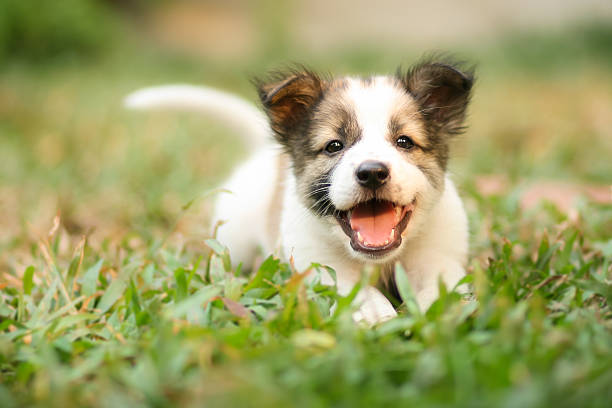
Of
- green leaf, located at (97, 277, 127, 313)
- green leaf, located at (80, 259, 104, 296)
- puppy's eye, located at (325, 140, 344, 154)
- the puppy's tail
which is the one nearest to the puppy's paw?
puppy's eye, located at (325, 140, 344, 154)

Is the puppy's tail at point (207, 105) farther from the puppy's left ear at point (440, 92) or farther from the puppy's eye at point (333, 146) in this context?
the puppy's left ear at point (440, 92)

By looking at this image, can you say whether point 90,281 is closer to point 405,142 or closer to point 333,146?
point 333,146

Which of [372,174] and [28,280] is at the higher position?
[372,174]

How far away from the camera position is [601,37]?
1140 centimetres

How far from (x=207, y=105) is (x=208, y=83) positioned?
7469 millimetres

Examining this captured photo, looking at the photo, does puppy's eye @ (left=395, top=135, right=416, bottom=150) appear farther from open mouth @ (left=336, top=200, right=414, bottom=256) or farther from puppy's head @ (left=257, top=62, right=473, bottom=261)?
open mouth @ (left=336, top=200, right=414, bottom=256)

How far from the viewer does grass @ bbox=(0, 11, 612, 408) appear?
1.63 m

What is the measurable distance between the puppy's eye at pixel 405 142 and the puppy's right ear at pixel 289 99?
0.52m

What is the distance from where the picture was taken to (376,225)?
260cm

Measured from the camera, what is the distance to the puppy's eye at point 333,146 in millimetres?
2764

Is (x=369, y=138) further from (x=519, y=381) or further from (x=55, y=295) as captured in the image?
(x=55, y=295)

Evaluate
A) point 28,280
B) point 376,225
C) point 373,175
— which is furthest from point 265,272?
point 28,280

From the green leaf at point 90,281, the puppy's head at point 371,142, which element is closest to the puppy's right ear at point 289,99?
the puppy's head at point 371,142

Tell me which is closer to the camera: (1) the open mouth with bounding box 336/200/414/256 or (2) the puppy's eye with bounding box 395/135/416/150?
(1) the open mouth with bounding box 336/200/414/256
